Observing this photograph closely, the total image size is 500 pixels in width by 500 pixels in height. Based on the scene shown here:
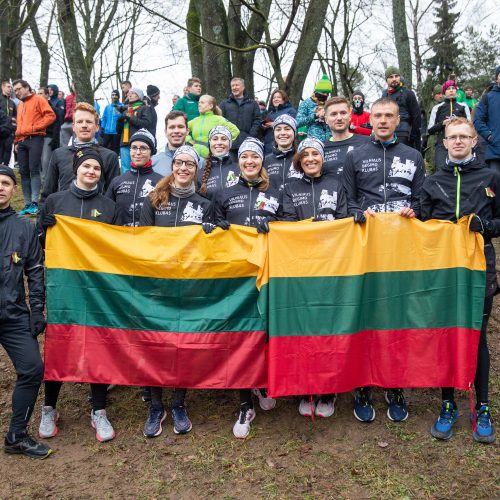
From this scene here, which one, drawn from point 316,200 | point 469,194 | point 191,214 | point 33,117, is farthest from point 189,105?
point 469,194

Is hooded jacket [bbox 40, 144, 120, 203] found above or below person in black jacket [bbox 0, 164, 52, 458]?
above

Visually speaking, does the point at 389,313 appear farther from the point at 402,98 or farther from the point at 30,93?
the point at 30,93

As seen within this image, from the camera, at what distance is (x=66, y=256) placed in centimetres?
499

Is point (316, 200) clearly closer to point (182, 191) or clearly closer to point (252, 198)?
point (252, 198)

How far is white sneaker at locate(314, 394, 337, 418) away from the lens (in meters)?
5.03

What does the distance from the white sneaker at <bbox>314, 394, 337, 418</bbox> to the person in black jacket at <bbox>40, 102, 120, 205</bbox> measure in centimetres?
307

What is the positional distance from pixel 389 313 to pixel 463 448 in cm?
122

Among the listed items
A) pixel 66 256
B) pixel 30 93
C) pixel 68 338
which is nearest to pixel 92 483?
pixel 68 338

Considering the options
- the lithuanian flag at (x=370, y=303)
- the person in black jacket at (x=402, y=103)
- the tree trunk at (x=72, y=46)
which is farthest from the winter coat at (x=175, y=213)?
the tree trunk at (x=72, y=46)

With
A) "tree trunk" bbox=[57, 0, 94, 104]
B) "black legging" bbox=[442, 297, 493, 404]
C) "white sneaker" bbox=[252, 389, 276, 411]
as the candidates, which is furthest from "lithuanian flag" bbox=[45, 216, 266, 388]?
"tree trunk" bbox=[57, 0, 94, 104]

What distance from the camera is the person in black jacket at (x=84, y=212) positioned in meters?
4.90

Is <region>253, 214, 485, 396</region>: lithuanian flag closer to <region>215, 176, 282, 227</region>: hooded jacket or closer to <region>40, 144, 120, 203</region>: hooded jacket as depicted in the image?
<region>215, 176, 282, 227</region>: hooded jacket

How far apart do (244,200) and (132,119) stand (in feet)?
18.2

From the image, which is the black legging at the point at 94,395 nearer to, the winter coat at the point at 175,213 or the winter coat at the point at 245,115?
the winter coat at the point at 175,213
